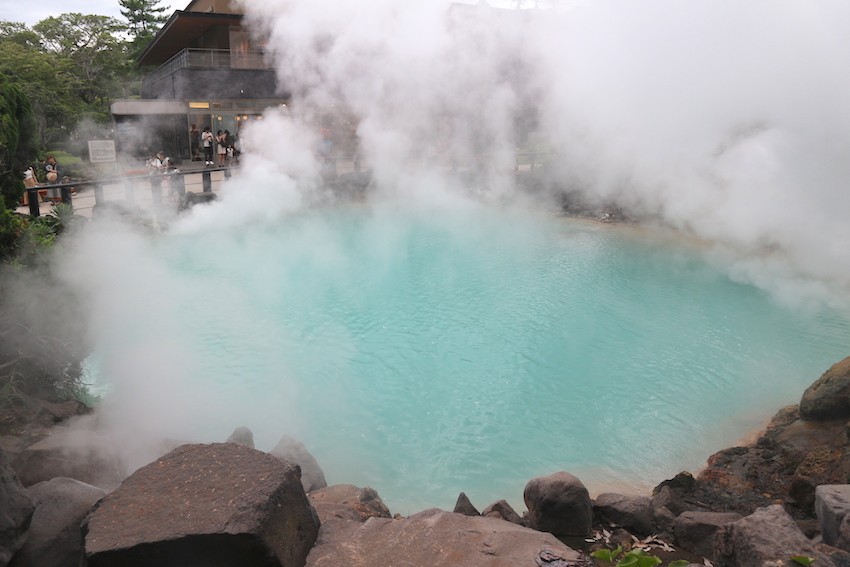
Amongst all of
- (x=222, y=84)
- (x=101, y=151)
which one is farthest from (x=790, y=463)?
(x=222, y=84)

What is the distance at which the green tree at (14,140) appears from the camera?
5773 millimetres

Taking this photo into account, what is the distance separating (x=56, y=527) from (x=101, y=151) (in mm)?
16763

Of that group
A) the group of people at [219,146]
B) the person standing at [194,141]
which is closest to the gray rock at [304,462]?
the group of people at [219,146]

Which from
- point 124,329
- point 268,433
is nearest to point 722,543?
point 268,433

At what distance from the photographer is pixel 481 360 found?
7.99m

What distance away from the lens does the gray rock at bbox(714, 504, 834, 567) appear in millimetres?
3156

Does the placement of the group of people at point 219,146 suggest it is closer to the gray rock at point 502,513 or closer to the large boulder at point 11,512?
the gray rock at point 502,513

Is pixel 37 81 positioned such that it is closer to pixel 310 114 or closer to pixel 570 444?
pixel 310 114

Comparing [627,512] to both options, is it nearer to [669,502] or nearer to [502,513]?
[669,502]

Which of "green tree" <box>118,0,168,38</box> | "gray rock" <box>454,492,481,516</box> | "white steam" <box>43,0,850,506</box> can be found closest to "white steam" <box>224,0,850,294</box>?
"white steam" <box>43,0,850,506</box>

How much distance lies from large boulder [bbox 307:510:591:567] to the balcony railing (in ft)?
78.3

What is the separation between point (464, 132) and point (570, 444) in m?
16.1

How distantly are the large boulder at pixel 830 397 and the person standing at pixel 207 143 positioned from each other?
23332 mm

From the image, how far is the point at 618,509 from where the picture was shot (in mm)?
4609
